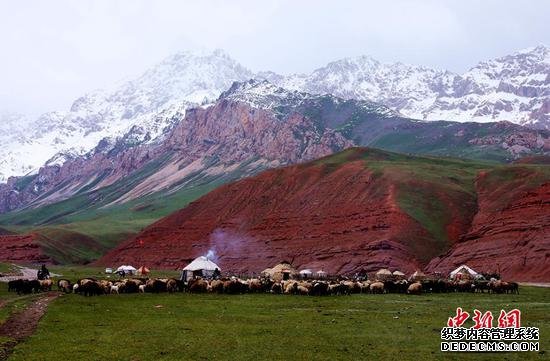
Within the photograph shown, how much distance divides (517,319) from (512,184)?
124 meters

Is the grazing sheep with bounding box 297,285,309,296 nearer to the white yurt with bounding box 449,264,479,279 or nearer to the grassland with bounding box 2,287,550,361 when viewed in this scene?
the grassland with bounding box 2,287,550,361

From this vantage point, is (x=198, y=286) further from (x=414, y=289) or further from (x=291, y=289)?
(x=414, y=289)

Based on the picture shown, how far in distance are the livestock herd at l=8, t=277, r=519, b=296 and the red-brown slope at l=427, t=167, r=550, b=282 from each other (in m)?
32.1

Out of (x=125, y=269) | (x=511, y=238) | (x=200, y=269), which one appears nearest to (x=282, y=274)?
(x=200, y=269)

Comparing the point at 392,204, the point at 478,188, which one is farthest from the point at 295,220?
the point at 478,188

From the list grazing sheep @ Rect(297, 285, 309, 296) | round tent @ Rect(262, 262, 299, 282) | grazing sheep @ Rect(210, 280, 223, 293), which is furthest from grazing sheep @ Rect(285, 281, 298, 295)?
round tent @ Rect(262, 262, 299, 282)

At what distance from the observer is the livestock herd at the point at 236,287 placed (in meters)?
66.4

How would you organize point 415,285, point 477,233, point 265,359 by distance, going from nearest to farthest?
point 265,359
point 415,285
point 477,233

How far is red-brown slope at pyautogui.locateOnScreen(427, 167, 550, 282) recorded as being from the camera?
348 ft

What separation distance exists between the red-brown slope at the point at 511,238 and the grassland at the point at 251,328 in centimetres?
4856

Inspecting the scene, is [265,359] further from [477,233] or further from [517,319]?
[477,233]

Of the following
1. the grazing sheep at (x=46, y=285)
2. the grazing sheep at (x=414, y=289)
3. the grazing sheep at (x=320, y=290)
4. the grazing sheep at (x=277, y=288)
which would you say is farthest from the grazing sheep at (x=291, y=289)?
the grazing sheep at (x=46, y=285)

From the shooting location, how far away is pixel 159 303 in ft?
184

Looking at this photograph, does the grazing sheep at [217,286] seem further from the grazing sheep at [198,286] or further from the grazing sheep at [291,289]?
the grazing sheep at [291,289]
